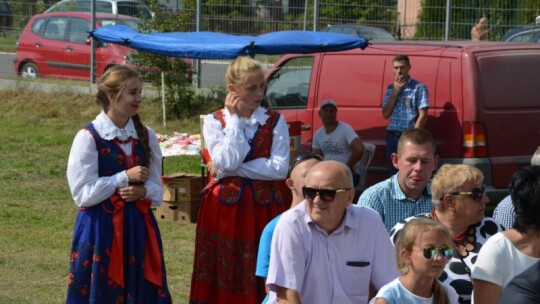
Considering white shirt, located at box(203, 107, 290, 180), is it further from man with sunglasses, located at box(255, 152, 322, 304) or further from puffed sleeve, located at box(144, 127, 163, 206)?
man with sunglasses, located at box(255, 152, 322, 304)

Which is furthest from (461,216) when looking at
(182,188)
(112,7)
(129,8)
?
(112,7)

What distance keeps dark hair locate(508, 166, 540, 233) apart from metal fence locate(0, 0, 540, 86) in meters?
13.4

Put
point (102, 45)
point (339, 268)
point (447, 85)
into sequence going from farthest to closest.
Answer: point (102, 45)
point (447, 85)
point (339, 268)

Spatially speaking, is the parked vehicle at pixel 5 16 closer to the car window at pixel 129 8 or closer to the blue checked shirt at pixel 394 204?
the car window at pixel 129 8

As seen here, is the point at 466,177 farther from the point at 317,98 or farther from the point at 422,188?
the point at 317,98

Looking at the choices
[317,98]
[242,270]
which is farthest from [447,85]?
[242,270]

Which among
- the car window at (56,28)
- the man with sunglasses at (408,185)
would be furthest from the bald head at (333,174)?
the car window at (56,28)

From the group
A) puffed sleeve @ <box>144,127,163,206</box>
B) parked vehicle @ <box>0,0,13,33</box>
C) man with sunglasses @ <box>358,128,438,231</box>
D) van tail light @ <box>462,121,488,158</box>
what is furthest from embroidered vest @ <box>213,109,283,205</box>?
parked vehicle @ <box>0,0,13,33</box>

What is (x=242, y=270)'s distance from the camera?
6.75 m

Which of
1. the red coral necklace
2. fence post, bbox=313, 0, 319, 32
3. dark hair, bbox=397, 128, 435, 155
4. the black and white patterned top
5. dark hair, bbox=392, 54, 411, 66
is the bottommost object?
the black and white patterned top

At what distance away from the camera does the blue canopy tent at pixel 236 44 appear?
10.7 meters

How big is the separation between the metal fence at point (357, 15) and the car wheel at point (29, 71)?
10.6 ft

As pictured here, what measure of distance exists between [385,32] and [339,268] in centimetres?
1445

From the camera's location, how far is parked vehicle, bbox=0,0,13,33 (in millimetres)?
21500
